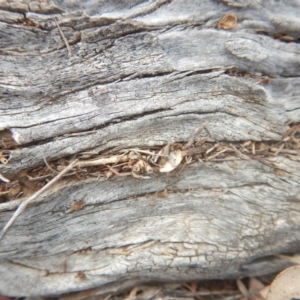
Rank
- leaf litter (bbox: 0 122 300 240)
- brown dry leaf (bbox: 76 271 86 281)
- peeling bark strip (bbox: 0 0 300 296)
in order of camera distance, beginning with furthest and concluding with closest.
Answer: brown dry leaf (bbox: 76 271 86 281) < leaf litter (bbox: 0 122 300 240) < peeling bark strip (bbox: 0 0 300 296)

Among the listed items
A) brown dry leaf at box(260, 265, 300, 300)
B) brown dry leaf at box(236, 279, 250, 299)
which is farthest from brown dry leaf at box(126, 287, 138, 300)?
brown dry leaf at box(260, 265, 300, 300)

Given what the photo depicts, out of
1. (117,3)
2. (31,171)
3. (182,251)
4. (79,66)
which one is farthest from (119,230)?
(117,3)

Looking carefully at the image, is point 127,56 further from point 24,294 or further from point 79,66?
point 24,294

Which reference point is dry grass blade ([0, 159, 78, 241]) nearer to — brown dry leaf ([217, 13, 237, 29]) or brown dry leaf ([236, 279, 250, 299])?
brown dry leaf ([217, 13, 237, 29])

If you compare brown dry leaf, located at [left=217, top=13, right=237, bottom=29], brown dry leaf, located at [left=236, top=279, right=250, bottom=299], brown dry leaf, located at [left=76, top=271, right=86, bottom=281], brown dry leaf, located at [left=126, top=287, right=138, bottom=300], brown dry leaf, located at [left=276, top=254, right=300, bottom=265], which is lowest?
brown dry leaf, located at [left=236, top=279, right=250, bottom=299]

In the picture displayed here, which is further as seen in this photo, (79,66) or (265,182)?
(265,182)

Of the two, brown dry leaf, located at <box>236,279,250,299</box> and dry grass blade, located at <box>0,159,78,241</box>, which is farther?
brown dry leaf, located at <box>236,279,250,299</box>

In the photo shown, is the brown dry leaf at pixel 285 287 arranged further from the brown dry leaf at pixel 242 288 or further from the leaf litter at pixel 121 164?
the leaf litter at pixel 121 164
